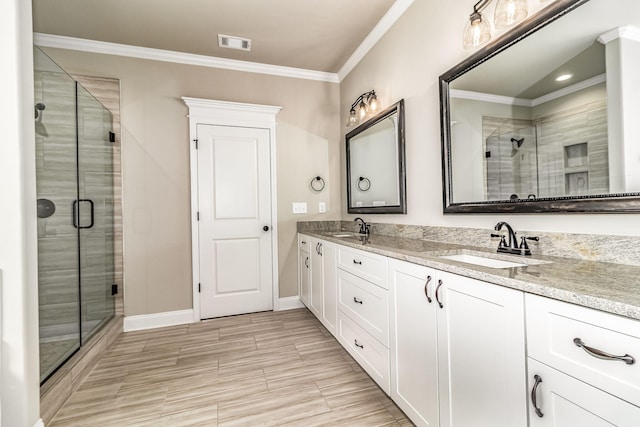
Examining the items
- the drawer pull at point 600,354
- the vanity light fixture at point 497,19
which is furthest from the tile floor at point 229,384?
the vanity light fixture at point 497,19

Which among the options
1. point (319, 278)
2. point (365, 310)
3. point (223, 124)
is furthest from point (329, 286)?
point (223, 124)

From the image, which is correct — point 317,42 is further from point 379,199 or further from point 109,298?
point 109,298

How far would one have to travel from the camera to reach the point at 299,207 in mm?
3418

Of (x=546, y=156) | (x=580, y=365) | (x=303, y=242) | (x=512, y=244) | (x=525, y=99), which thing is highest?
(x=525, y=99)

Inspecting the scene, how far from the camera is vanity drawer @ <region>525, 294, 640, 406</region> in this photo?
0.65 metres

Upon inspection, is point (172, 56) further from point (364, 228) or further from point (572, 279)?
point (572, 279)

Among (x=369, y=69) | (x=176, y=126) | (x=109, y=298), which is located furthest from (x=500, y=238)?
(x=109, y=298)

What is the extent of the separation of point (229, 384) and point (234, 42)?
296cm

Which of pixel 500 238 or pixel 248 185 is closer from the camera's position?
pixel 500 238

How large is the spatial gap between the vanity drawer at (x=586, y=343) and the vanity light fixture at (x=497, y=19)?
1279 millimetres

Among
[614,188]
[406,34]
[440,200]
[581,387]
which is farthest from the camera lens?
[406,34]

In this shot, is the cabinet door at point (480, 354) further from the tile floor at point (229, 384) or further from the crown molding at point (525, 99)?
the crown molding at point (525, 99)

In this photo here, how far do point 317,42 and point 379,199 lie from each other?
1.66m

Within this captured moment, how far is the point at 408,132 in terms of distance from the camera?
7.52 ft
